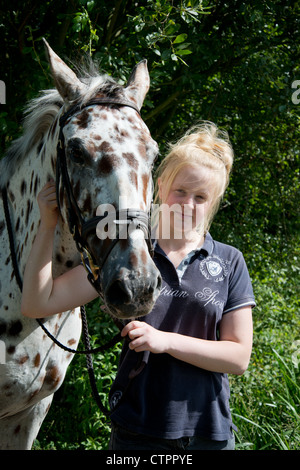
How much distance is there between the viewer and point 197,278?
2166 mm

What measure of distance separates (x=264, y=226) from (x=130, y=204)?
4.87 metres

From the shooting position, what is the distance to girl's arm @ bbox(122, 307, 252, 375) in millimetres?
1910

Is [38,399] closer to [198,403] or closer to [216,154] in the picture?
[198,403]

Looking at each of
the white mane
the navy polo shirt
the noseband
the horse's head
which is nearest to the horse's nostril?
the horse's head

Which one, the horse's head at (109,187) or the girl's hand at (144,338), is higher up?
the horse's head at (109,187)

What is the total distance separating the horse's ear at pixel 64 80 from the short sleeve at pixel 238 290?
3.24ft

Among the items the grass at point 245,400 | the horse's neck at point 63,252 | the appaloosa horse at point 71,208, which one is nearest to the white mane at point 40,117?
the appaloosa horse at point 71,208

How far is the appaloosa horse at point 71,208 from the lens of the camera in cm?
181

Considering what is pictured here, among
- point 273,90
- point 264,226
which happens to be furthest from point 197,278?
point 264,226

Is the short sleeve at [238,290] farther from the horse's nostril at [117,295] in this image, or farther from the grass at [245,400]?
the grass at [245,400]

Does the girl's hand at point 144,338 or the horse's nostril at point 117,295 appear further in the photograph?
the girl's hand at point 144,338

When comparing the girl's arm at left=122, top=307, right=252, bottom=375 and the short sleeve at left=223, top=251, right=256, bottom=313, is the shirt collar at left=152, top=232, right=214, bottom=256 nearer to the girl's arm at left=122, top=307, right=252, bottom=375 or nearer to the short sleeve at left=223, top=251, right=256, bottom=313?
the short sleeve at left=223, top=251, right=256, bottom=313

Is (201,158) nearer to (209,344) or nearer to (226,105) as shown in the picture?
(209,344)

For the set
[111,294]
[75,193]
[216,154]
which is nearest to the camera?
[111,294]
